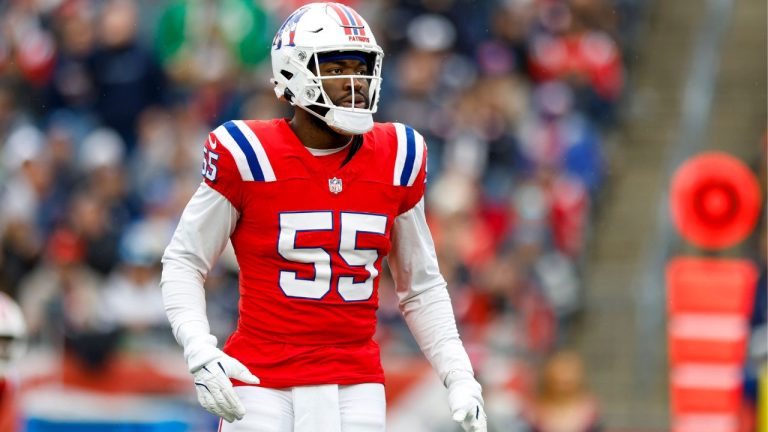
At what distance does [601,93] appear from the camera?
1299 cm

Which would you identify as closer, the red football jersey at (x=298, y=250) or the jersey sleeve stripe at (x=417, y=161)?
the red football jersey at (x=298, y=250)

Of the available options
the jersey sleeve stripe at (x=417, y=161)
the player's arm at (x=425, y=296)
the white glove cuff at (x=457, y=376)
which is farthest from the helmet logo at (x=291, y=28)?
the white glove cuff at (x=457, y=376)

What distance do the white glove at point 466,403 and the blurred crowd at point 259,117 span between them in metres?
4.33

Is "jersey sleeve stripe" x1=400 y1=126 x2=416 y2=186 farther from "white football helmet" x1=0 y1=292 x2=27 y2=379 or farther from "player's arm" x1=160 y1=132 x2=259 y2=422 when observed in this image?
"white football helmet" x1=0 y1=292 x2=27 y2=379

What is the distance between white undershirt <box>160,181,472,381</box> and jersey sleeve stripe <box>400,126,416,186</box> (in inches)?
5.1

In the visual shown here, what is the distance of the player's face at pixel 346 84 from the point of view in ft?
16.2

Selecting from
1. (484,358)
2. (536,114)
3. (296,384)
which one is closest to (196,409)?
(484,358)

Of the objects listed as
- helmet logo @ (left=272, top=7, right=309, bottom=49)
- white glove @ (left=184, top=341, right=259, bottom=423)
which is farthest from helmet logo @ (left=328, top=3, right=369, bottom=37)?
white glove @ (left=184, top=341, right=259, bottom=423)

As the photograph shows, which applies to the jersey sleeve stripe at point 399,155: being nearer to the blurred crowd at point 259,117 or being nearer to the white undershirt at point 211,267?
the white undershirt at point 211,267

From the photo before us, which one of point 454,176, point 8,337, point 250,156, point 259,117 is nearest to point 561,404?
point 454,176

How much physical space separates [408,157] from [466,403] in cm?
78

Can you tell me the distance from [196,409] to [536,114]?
12.7 feet

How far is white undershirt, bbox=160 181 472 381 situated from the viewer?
16.0ft

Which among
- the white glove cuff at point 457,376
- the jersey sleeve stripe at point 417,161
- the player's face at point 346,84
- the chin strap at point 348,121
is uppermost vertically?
the player's face at point 346,84
